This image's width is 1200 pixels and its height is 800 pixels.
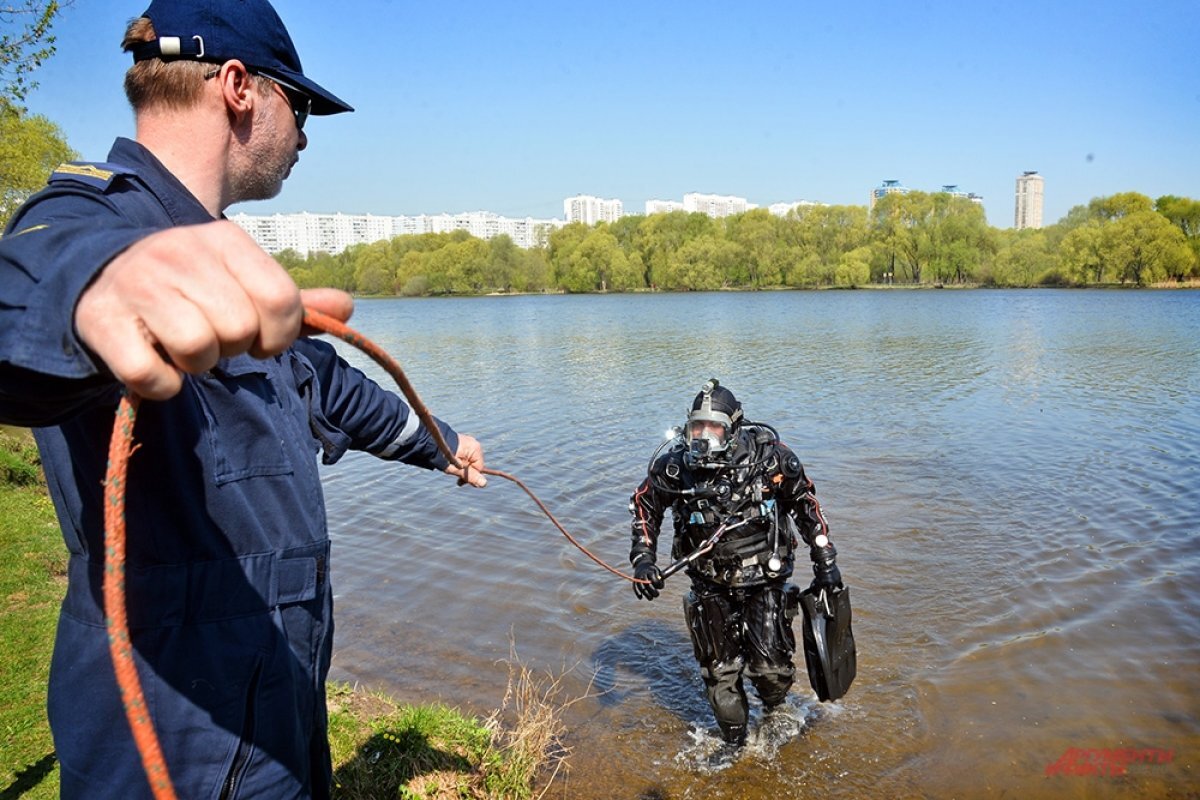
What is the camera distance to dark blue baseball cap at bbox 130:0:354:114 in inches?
67.2

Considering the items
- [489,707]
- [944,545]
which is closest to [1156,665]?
[944,545]

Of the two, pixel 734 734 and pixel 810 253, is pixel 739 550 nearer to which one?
pixel 734 734

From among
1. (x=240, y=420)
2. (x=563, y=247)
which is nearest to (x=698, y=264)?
(x=563, y=247)

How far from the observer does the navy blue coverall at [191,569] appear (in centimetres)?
154

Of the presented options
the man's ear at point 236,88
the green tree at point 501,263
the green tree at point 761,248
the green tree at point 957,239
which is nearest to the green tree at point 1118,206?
the green tree at point 957,239

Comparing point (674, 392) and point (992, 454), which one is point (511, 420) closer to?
point (674, 392)

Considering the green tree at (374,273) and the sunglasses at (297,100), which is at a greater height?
the green tree at (374,273)

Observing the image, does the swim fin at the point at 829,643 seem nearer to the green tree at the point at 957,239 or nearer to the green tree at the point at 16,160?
the green tree at the point at 16,160

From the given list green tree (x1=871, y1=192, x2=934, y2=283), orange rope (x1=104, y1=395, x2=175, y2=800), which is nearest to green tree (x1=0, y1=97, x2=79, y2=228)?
orange rope (x1=104, y1=395, x2=175, y2=800)

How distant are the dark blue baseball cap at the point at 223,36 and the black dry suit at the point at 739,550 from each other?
430cm

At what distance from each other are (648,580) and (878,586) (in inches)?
184

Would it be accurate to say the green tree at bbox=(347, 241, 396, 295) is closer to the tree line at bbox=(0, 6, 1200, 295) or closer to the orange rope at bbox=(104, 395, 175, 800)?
the tree line at bbox=(0, 6, 1200, 295)

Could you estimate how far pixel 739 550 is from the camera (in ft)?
18.9

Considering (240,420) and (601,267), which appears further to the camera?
(601,267)
